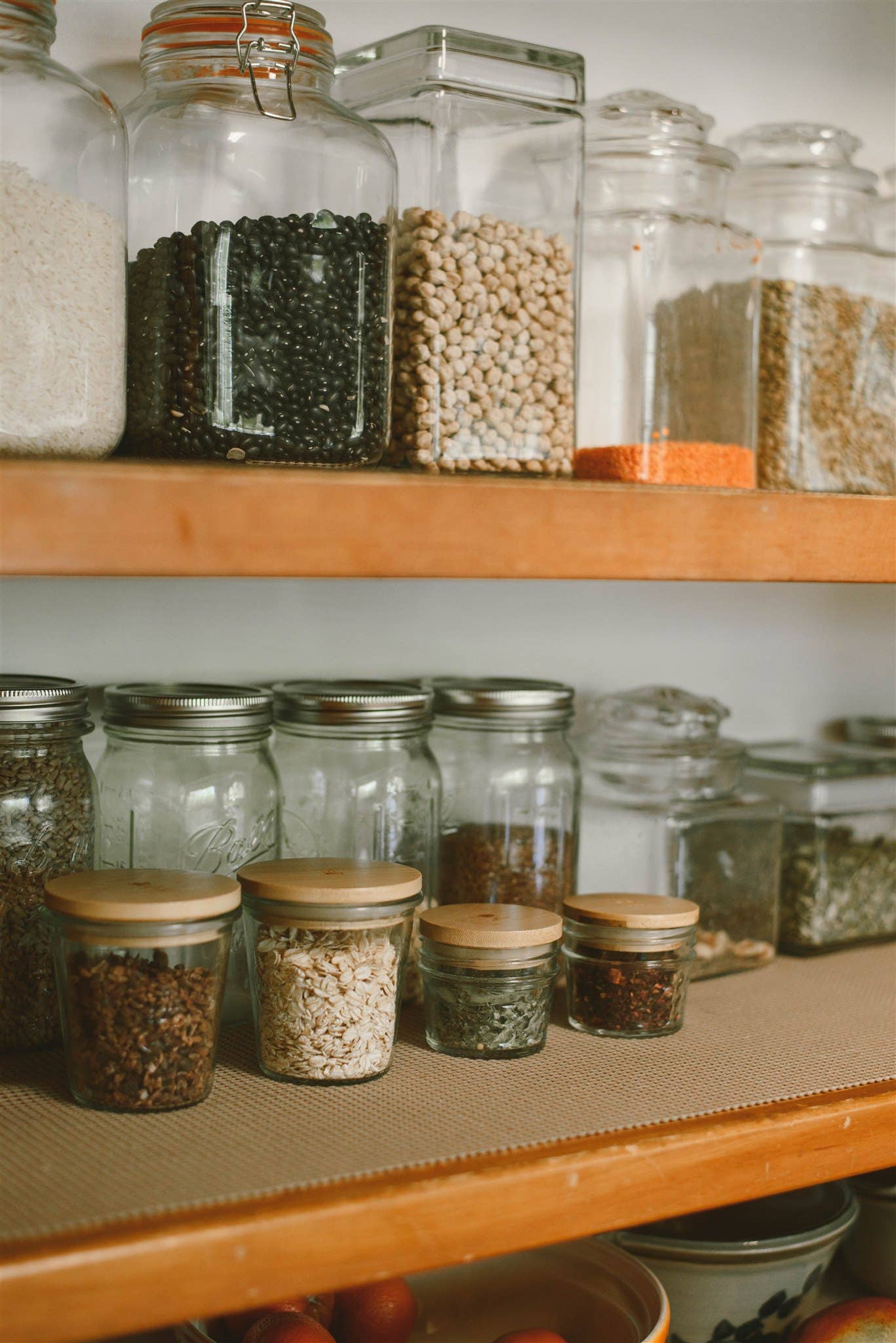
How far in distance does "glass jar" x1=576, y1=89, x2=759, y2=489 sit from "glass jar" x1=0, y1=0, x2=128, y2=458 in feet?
1.26

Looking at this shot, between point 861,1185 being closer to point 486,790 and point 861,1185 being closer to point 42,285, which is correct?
point 486,790

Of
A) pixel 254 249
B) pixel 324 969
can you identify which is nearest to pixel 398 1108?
pixel 324 969

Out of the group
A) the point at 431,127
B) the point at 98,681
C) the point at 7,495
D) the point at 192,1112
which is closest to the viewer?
the point at 7,495

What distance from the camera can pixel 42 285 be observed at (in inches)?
30.1

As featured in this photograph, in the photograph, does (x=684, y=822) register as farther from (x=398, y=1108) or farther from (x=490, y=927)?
(x=398, y=1108)

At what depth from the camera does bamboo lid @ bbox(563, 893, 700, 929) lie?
95 centimetres

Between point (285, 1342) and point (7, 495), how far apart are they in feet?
1.86

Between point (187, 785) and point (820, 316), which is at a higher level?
point (820, 316)

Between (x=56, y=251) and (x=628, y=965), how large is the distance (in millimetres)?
631

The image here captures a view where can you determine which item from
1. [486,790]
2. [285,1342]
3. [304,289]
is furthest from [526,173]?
[285,1342]

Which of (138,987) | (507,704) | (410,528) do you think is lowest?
(138,987)

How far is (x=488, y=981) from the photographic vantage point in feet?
2.97

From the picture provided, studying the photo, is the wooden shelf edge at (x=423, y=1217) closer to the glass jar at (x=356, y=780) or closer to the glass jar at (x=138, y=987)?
the glass jar at (x=138, y=987)

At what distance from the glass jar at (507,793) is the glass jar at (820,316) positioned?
0.29 meters
